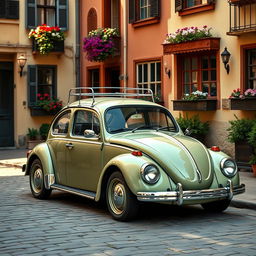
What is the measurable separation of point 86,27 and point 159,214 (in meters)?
14.7

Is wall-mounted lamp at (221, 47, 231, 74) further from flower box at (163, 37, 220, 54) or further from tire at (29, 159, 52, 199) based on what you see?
tire at (29, 159, 52, 199)

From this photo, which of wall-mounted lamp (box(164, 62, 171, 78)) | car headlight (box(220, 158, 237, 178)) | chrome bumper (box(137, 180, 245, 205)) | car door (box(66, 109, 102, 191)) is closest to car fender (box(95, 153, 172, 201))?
chrome bumper (box(137, 180, 245, 205))

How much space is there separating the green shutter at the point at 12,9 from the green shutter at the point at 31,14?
393 mm

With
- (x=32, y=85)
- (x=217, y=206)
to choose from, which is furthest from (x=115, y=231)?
(x=32, y=85)

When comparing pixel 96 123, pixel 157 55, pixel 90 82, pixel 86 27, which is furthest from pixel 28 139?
pixel 96 123

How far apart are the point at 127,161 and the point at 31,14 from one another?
14.9m

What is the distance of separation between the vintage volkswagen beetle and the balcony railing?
545cm

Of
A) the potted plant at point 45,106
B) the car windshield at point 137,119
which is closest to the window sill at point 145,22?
the potted plant at point 45,106

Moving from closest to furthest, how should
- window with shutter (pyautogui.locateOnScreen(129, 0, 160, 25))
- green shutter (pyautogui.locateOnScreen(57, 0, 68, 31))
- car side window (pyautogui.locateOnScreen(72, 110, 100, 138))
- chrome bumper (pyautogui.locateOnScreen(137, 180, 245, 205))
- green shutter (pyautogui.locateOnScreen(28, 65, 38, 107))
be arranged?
chrome bumper (pyautogui.locateOnScreen(137, 180, 245, 205)), car side window (pyautogui.locateOnScreen(72, 110, 100, 138)), window with shutter (pyautogui.locateOnScreen(129, 0, 160, 25)), green shutter (pyautogui.locateOnScreen(28, 65, 38, 107)), green shutter (pyautogui.locateOnScreen(57, 0, 68, 31))

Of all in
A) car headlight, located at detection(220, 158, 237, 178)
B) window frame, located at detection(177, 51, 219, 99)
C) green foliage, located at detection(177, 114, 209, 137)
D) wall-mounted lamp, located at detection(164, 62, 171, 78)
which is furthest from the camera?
wall-mounted lamp, located at detection(164, 62, 171, 78)

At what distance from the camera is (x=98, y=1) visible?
2153cm

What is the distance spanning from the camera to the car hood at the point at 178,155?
7914 mm

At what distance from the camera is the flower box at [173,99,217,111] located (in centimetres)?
1541

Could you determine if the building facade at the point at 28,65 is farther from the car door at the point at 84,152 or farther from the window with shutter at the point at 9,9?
the car door at the point at 84,152
